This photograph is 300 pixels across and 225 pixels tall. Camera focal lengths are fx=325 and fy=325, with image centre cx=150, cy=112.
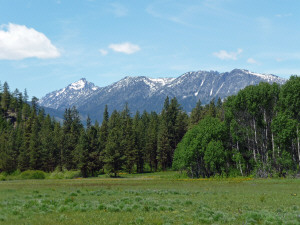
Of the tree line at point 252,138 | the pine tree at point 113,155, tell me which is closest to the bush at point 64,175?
the pine tree at point 113,155

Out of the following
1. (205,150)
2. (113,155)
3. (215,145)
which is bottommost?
(113,155)

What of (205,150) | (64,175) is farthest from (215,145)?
(64,175)

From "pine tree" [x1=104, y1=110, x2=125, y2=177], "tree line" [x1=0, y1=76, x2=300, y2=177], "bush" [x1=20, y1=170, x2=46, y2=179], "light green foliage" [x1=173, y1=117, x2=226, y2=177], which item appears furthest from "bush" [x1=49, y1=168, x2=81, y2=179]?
"light green foliage" [x1=173, y1=117, x2=226, y2=177]

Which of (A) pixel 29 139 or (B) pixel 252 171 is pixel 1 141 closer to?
(A) pixel 29 139

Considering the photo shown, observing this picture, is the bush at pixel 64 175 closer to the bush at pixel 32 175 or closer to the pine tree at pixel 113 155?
the bush at pixel 32 175

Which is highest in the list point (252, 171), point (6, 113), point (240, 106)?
point (6, 113)

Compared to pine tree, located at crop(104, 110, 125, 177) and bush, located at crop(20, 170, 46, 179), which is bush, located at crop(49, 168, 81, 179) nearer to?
bush, located at crop(20, 170, 46, 179)

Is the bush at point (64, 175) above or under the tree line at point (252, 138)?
under

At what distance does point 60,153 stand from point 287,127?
255ft

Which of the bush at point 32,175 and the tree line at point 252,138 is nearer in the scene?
the tree line at point 252,138

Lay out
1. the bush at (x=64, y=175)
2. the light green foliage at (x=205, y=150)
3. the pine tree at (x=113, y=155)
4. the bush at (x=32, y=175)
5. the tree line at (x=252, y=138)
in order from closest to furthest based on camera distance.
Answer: the tree line at (x=252, y=138) < the light green foliage at (x=205, y=150) < the bush at (x=32, y=175) < the bush at (x=64, y=175) < the pine tree at (x=113, y=155)

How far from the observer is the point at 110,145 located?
9425 centimetres

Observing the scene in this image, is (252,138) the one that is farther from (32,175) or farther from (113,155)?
(32,175)

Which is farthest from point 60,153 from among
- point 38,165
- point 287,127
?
point 287,127
